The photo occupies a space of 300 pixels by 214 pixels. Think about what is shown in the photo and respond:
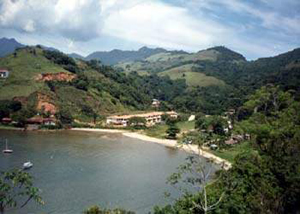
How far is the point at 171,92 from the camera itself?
14462 cm

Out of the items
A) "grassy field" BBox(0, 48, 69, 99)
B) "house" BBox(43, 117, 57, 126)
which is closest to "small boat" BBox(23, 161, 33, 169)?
"house" BBox(43, 117, 57, 126)

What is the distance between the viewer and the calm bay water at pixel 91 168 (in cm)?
3500

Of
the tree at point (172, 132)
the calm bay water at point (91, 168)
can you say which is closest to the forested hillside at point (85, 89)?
the calm bay water at point (91, 168)

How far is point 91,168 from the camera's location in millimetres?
47906

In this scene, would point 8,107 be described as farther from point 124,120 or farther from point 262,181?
point 262,181

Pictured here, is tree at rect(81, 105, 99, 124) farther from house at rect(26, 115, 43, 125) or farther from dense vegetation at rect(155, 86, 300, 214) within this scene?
dense vegetation at rect(155, 86, 300, 214)

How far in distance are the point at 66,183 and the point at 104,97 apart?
204 feet

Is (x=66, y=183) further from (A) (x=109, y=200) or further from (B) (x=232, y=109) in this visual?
(B) (x=232, y=109)

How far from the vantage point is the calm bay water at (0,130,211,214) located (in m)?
35.0

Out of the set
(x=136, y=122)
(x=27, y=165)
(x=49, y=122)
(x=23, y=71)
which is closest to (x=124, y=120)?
(x=136, y=122)

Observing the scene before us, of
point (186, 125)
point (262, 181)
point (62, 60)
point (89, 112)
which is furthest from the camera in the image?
point (62, 60)

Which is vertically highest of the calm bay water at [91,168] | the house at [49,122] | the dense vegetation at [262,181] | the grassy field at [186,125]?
the dense vegetation at [262,181]

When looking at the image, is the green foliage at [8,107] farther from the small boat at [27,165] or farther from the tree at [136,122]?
the small boat at [27,165]

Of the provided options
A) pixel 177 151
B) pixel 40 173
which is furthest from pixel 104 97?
pixel 40 173
